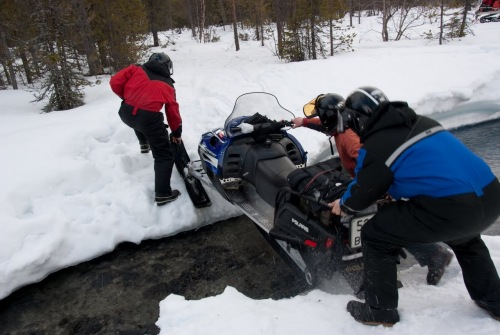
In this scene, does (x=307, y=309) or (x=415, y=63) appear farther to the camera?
(x=415, y=63)

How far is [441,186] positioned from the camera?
6.48ft

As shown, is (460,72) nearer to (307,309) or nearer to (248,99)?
(248,99)

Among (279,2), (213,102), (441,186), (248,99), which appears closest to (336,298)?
(441,186)

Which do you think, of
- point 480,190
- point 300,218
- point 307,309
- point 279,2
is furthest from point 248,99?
point 279,2

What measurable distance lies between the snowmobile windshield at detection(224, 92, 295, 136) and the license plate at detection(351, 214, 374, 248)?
6.60 feet

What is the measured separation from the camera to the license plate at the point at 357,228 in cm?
250

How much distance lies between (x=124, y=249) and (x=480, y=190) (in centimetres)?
348

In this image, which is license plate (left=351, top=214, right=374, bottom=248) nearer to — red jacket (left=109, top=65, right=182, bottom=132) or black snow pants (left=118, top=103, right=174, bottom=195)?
black snow pants (left=118, top=103, right=174, bottom=195)

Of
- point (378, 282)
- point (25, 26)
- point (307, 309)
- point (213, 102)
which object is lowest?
point (307, 309)

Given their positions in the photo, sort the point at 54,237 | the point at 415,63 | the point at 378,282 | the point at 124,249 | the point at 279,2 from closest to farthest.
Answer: the point at 378,282, the point at 54,237, the point at 124,249, the point at 415,63, the point at 279,2

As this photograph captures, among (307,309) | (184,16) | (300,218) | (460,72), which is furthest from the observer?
(184,16)

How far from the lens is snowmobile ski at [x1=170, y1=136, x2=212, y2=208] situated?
15.1 feet

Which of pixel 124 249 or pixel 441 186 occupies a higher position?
pixel 441 186

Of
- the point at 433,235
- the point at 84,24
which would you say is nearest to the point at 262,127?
the point at 433,235
